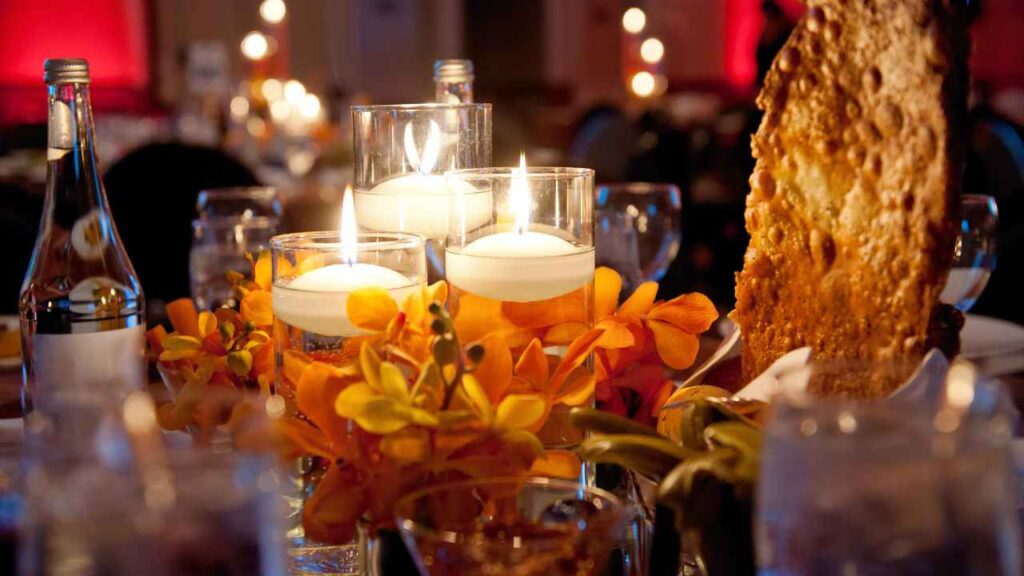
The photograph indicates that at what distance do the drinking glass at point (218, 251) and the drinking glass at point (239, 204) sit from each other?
0.02 metres

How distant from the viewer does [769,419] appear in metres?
0.55

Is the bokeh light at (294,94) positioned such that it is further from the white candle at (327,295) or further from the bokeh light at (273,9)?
the white candle at (327,295)

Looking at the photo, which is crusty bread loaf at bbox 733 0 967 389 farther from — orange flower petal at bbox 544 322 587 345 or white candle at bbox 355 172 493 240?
white candle at bbox 355 172 493 240

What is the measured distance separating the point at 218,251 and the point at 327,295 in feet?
3.32

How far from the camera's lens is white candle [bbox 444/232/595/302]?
33.1 inches

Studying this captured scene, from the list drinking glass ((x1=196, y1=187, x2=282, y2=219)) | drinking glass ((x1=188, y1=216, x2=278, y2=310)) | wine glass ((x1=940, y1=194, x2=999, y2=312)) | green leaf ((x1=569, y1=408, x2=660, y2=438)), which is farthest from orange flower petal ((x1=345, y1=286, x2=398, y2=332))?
drinking glass ((x1=196, y1=187, x2=282, y2=219))

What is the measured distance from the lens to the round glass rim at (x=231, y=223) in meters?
1.81

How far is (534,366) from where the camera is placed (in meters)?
0.82

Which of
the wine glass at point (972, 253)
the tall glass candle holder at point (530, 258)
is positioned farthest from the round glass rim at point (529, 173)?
the wine glass at point (972, 253)

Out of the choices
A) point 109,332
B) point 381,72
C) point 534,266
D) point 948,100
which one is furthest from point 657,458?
point 381,72

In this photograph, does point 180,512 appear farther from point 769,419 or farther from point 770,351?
point 770,351

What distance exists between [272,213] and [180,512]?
1.43 meters

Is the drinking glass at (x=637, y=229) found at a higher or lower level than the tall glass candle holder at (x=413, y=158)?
lower

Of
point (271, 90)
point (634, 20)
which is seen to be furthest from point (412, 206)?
point (634, 20)
